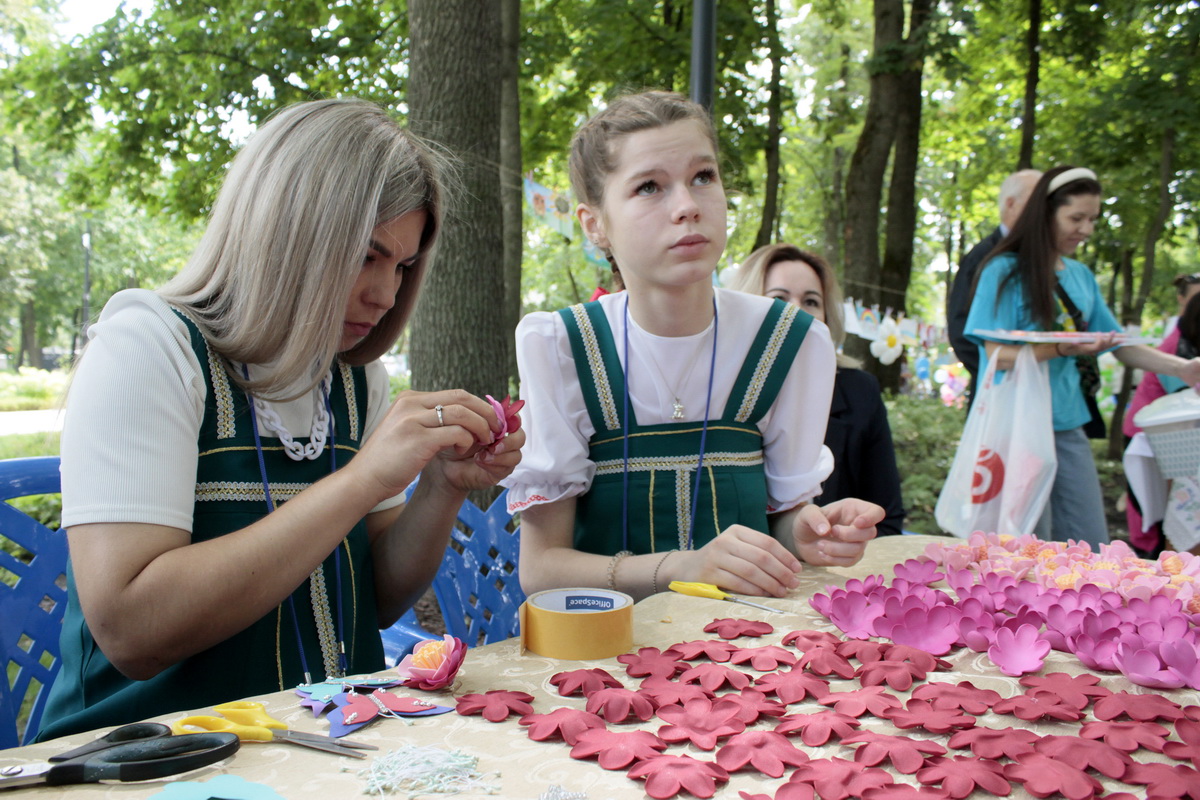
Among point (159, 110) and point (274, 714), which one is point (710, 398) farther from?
point (159, 110)

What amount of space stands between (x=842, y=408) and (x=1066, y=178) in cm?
151

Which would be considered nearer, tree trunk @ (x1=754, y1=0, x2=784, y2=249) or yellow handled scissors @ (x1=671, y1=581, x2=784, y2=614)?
yellow handled scissors @ (x1=671, y1=581, x2=784, y2=614)

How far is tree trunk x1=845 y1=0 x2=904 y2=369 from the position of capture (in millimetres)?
8531

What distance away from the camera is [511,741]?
0.99 meters

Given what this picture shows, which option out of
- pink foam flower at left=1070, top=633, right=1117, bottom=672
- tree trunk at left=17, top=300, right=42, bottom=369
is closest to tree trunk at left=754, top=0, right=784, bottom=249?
pink foam flower at left=1070, top=633, right=1117, bottom=672

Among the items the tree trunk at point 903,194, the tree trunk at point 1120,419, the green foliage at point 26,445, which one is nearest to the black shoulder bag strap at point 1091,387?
the tree trunk at point 903,194

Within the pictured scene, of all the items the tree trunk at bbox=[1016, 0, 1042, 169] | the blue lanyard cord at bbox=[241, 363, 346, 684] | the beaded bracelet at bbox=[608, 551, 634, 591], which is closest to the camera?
the blue lanyard cord at bbox=[241, 363, 346, 684]

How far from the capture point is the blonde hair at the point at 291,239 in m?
1.47

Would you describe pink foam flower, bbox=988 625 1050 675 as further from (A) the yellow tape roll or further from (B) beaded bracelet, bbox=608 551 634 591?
(B) beaded bracelet, bbox=608 551 634 591

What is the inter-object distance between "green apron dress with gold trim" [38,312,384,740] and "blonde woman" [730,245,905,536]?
6.87ft

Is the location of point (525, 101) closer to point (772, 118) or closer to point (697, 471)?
point (772, 118)

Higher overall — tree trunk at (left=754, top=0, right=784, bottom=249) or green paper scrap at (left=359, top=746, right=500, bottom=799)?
tree trunk at (left=754, top=0, right=784, bottom=249)

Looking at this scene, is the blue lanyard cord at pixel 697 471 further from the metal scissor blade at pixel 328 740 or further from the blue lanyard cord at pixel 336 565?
the metal scissor blade at pixel 328 740

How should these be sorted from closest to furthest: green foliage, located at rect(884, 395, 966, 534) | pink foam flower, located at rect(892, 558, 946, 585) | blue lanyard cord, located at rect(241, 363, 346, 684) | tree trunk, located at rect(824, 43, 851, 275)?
blue lanyard cord, located at rect(241, 363, 346, 684) < pink foam flower, located at rect(892, 558, 946, 585) < green foliage, located at rect(884, 395, 966, 534) < tree trunk, located at rect(824, 43, 851, 275)
